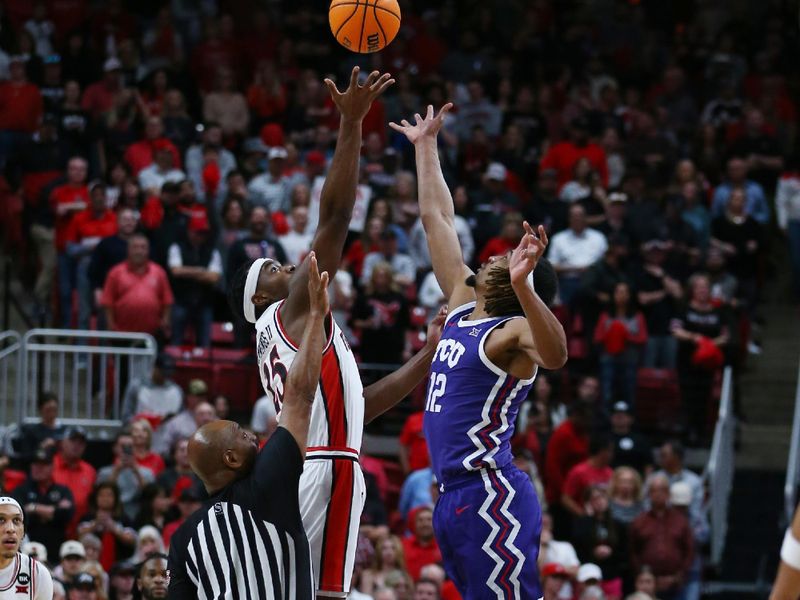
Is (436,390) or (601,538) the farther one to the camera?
(601,538)

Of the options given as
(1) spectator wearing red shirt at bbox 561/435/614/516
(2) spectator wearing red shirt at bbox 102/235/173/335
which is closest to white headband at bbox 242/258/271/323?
(1) spectator wearing red shirt at bbox 561/435/614/516

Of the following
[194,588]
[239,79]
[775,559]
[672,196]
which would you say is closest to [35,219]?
[239,79]

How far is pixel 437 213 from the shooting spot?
9.62 m

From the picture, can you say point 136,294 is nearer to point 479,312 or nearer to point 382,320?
point 382,320

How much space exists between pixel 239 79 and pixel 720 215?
8.15m

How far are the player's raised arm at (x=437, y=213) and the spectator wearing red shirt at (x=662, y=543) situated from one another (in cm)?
732

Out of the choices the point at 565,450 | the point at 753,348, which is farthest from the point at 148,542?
the point at 753,348

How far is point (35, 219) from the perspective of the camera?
2111cm

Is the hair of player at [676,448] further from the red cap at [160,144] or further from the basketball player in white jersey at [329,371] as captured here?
the basketball player in white jersey at [329,371]

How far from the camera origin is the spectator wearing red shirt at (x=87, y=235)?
63.8ft

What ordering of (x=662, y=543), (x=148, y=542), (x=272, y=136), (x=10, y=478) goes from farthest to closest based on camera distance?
(x=272, y=136)
(x=10, y=478)
(x=662, y=543)
(x=148, y=542)

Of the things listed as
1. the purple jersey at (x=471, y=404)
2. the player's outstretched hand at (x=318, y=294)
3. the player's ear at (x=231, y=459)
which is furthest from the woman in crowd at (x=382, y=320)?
the player's ear at (x=231, y=459)

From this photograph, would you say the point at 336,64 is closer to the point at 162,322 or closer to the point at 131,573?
the point at 162,322

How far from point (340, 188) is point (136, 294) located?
396 inches
